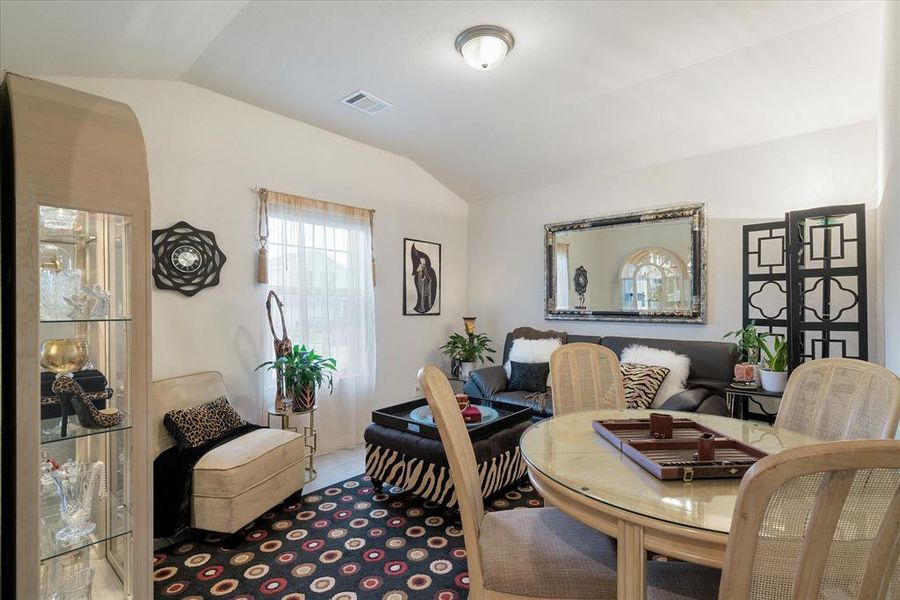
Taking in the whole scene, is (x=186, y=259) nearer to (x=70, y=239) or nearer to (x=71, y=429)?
(x=70, y=239)

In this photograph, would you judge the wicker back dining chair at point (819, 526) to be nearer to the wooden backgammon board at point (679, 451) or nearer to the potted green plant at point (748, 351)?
the wooden backgammon board at point (679, 451)

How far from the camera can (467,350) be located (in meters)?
4.76

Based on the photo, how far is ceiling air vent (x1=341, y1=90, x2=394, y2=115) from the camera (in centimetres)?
331

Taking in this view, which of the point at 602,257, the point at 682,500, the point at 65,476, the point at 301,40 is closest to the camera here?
the point at 682,500

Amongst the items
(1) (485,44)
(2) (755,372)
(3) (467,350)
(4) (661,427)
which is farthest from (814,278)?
(3) (467,350)

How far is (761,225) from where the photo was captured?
3.22 meters

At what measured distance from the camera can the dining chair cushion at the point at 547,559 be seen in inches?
50.6

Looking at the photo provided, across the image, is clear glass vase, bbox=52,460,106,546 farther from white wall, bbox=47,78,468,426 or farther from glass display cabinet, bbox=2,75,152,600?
white wall, bbox=47,78,468,426

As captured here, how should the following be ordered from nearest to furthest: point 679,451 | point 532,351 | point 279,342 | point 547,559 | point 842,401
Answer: point 547,559, point 679,451, point 842,401, point 279,342, point 532,351

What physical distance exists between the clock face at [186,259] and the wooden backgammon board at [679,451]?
283cm

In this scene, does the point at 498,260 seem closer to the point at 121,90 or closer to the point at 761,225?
the point at 761,225

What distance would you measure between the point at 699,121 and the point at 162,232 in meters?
3.97

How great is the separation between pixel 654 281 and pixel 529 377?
1.43 metres

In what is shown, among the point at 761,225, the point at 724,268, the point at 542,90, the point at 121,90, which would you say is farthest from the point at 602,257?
the point at 121,90
